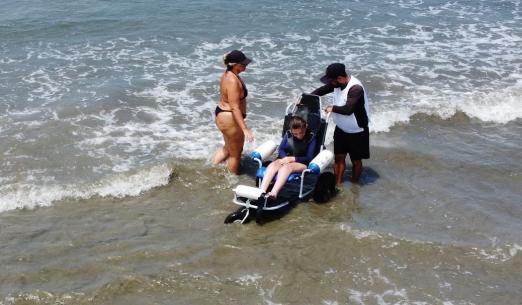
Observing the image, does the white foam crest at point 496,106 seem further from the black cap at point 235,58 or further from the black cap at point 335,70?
the black cap at point 235,58

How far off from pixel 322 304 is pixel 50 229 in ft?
11.5

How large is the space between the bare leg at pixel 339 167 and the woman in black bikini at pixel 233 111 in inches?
50.3

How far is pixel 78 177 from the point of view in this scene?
869cm

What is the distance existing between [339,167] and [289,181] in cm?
108

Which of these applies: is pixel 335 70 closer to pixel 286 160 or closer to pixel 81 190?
pixel 286 160

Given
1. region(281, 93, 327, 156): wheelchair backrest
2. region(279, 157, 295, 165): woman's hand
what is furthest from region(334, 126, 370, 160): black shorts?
region(279, 157, 295, 165): woman's hand

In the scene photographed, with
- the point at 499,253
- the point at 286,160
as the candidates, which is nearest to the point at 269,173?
the point at 286,160

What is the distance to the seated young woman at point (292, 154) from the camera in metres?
7.14

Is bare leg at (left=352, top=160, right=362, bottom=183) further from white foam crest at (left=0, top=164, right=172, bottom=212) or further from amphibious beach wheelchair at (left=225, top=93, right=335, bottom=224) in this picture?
white foam crest at (left=0, top=164, right=172, bottom=212)

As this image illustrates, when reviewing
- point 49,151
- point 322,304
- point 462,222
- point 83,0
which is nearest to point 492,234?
point 462,222

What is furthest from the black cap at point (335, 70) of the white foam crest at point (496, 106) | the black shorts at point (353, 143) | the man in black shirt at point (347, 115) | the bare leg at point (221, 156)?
the white foam crest at point (496, 106)

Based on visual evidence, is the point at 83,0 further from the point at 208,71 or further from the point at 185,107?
the point at 185,107

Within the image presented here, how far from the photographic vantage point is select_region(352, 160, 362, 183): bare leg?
27.0 feet

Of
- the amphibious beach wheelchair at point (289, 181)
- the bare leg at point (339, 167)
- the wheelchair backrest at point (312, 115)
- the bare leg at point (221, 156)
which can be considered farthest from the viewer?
the bare leg at point (221, 156)
